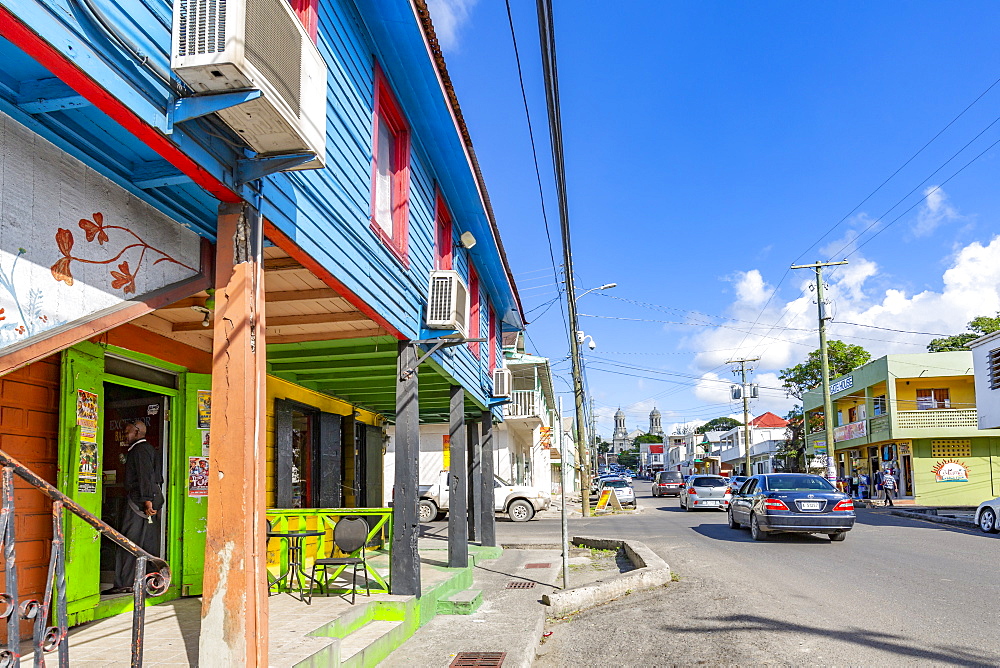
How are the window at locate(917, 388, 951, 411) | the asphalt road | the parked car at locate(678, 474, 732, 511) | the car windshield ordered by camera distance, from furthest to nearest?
1. the window at locate(917, 388, 951, 411)
2. the parked car at locate(678, 474, 732, 511)
3. the car windshield
4. the asphalt road

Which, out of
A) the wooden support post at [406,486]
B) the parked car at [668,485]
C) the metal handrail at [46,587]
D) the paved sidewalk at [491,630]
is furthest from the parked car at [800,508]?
the parked car at [668,485]

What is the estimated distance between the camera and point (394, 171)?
840 centimetres

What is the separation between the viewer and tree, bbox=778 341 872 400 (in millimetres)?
53938

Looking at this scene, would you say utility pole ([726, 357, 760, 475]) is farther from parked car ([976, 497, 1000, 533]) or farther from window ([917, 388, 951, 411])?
parked car ([976, 497, 1000, 533])

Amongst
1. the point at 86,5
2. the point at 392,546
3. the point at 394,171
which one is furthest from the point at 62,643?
the point at 394,171

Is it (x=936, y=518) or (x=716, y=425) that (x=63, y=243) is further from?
(x=716, y=425)

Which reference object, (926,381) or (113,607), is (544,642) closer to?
(113,607)

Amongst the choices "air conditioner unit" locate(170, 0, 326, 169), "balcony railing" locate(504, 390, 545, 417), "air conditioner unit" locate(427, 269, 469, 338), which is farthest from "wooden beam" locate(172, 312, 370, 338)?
"balcony railing" locate(504, 390, 545, 417)

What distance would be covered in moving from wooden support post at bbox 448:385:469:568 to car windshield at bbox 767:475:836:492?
25.4ft

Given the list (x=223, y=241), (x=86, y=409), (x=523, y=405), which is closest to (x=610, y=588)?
(x=86, y=409)

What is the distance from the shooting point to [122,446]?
814cm

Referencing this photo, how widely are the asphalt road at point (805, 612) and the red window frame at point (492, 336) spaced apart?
16.5ft

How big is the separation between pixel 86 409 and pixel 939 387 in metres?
40.4

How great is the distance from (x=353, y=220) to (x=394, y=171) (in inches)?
77.2
